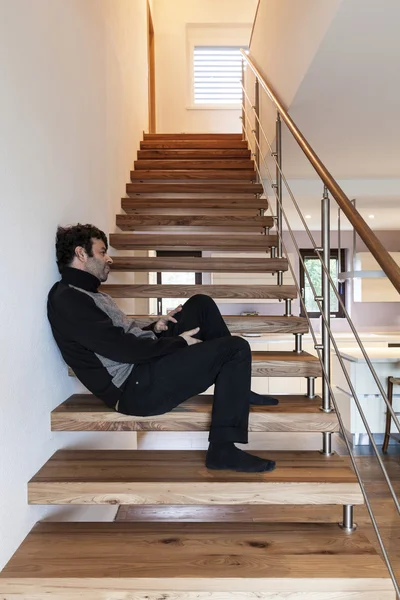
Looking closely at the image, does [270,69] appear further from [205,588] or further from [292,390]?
[292,390]

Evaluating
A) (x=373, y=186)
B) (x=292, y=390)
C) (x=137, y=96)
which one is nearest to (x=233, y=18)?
(x=137, y=96)

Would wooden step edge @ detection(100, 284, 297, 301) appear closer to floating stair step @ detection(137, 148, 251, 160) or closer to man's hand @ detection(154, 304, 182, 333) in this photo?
man's hand @ detection(154, 304, 182, 333)

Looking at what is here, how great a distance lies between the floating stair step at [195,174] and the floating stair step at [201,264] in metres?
1.34

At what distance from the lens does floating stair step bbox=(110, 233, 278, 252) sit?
9.55 ft

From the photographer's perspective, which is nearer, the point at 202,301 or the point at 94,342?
the point at 94,342

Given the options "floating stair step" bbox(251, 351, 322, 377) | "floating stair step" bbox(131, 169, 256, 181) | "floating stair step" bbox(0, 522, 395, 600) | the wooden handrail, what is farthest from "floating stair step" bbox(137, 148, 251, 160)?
"floating stair step" bbox(0, 522, 395, 600)

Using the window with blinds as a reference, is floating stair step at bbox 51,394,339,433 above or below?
below

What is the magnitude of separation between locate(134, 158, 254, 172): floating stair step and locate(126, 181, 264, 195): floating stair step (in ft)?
0.81

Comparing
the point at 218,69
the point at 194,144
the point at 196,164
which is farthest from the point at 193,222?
the point at 218,69

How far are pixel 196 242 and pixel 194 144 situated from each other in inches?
74.6

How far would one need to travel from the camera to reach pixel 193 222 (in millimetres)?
3191

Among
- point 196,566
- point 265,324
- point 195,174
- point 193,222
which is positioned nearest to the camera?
point 196,566

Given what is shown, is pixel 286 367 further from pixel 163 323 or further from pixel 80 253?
pixel 80 253

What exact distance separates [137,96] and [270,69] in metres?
1.81
